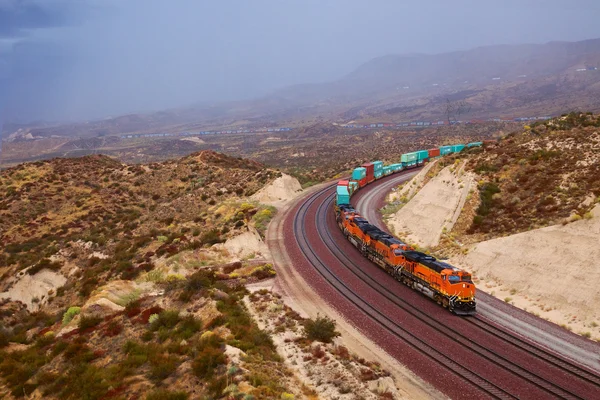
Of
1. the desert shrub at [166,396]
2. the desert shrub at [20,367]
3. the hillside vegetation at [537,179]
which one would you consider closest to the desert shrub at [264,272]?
the desert shrub at [20,367]

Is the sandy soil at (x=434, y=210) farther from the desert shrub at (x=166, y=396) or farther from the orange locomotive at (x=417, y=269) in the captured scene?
the desert shrub at (x=166, y=396)

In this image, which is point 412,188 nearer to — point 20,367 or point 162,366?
point 162,366

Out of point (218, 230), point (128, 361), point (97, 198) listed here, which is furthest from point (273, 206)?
point (128, 361)

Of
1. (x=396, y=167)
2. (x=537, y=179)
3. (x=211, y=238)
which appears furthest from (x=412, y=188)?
(x=211, y=238)

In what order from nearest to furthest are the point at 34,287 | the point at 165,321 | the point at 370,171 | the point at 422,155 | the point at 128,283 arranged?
the point at 165,321 < the point at 128,283 < the point at 34,287 < the point at 370,171 < the point at 422,155

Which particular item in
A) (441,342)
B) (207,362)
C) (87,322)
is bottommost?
(441,342)

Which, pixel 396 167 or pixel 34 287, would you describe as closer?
pixel 34 287

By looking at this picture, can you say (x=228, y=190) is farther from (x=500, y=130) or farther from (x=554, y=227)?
(x=500, y=130)
